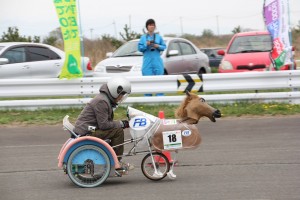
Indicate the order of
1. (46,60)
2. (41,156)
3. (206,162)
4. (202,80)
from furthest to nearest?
(46,60)
(202,80)
(41,156)
(206,162)

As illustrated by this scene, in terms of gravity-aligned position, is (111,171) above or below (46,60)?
below

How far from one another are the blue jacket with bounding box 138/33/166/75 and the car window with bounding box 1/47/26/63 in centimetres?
432

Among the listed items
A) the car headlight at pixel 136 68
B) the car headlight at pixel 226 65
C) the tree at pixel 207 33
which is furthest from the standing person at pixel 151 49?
the tree at pixel 207 33

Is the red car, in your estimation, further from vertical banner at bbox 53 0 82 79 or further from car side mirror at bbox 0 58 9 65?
car side mirror at bbox 0 58 9 65

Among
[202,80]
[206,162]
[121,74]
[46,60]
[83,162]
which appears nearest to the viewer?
[83,162]

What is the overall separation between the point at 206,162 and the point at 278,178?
1.51 meters

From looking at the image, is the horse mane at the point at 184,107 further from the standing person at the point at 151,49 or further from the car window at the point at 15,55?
the car window at the point at 15,55

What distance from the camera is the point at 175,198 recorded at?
265 inches

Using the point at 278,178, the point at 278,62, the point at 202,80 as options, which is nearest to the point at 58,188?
the point at 278,178

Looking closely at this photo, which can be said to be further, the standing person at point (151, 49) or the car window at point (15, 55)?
the car window at point (15, 55)

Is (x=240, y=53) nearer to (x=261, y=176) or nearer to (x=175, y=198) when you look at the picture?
(x=261, y=176)

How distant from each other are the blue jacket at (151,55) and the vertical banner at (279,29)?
106 inches

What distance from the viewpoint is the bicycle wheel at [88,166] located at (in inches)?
291

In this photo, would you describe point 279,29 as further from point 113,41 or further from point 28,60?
point 113,41
